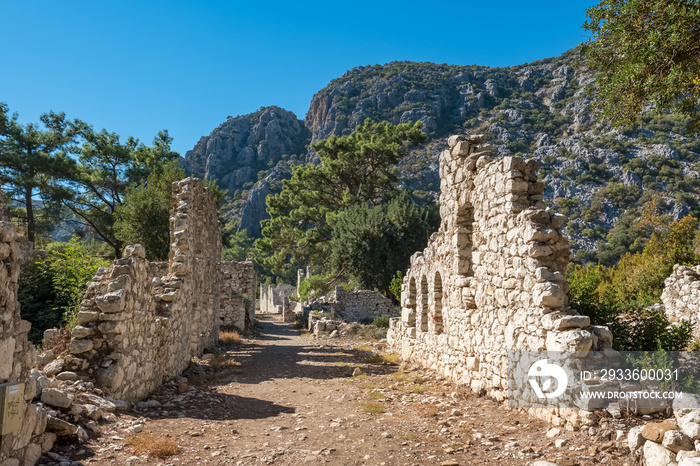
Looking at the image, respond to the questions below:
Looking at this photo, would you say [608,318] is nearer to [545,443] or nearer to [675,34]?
[545,443]

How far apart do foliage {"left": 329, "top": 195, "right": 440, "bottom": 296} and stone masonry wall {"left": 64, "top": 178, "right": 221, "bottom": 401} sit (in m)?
15.2

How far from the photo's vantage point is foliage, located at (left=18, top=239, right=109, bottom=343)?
9555 millimetres

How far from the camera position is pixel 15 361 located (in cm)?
391

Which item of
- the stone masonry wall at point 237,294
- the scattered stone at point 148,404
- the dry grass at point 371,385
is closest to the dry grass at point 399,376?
the dry grass at point 371,385

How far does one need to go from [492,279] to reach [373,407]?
2769mm

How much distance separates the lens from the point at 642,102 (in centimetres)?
1043

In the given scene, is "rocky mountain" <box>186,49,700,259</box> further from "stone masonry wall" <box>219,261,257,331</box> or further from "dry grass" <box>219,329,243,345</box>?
"stone masonry wall" <box>219,261,257,331</box>

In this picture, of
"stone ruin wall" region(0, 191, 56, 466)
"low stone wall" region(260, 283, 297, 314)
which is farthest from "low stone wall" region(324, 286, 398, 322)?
"low stone wall" region(260, 283, 297, 314)

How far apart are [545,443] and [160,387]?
20.1 feet

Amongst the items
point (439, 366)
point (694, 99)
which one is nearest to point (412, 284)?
point (439, 366)

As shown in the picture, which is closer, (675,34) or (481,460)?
(481,460)

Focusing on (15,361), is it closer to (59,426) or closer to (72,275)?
(59,426)

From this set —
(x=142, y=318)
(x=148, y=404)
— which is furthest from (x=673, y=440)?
(x=142, y=318)

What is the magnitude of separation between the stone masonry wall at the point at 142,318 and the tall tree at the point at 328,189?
63.9 feet
